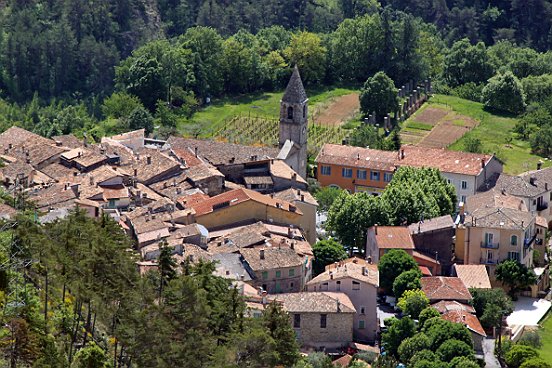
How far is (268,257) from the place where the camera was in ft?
232

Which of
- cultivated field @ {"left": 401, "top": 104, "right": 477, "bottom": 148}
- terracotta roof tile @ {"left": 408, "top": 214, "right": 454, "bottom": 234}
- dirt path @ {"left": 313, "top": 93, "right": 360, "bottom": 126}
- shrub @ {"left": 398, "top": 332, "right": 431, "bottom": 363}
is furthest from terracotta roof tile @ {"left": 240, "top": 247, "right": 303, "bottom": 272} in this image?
dirt path @ {"left": 313, "top": 93, "right": 360, "bottom": 126}

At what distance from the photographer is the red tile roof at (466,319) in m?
68.5

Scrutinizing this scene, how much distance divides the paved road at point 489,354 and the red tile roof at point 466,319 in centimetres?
→ 65

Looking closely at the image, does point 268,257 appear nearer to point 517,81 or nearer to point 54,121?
point 54,121

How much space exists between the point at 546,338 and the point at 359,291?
34.6 ft

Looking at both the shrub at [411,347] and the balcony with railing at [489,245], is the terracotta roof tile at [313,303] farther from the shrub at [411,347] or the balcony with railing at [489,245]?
the balcony with railing at [489,245]

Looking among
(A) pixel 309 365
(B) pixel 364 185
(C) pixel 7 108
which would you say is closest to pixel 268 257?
(A) pixel 309 365

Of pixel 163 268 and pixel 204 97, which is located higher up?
pixel 163 268

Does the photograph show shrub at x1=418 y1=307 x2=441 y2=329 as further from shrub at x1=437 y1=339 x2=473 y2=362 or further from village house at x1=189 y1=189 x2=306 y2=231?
village house at x1=189 y1=189 x2=306 y2=231

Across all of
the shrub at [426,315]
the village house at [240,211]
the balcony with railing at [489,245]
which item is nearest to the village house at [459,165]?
the balcony with railing at [489,245]

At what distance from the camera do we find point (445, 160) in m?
91.1

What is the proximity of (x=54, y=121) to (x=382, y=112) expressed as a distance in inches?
1058

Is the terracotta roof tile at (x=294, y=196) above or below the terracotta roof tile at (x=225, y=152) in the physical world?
below

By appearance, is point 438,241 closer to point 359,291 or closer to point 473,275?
point 473,275
